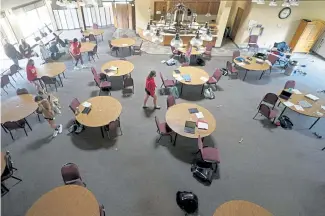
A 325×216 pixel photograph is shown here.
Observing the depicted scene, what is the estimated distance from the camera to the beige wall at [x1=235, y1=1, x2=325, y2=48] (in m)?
11.8

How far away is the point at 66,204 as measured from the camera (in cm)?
377

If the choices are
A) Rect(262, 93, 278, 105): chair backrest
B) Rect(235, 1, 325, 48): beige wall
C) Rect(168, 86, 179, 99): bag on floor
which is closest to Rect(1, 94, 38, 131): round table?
Rect(168, 86, 179, 99): bag on floor

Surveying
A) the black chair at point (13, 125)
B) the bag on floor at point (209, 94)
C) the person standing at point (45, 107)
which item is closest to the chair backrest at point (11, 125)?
the black chair at point (13, 125)

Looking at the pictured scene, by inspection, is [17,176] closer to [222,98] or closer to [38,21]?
[222,98]

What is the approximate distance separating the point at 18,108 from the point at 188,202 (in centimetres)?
623

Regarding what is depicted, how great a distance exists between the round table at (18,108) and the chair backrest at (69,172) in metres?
2.85

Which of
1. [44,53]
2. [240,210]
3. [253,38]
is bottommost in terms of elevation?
[44,53]

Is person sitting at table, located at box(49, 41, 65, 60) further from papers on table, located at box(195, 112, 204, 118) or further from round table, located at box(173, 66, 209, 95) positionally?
papers on table, located at box(195, 112, 204, 118)

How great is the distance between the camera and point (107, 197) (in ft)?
16.1

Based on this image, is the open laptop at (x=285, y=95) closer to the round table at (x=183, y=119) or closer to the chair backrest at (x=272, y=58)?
the round table at (x=183, y=119)

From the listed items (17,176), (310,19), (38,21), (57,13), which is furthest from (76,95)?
(310,19)

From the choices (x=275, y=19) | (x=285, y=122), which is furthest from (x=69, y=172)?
(x=275, y=19)

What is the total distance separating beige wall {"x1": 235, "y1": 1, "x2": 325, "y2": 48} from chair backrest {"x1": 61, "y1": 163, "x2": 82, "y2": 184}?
Answer: 13028mm

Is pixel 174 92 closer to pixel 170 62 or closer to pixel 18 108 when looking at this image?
pixel 170 62
